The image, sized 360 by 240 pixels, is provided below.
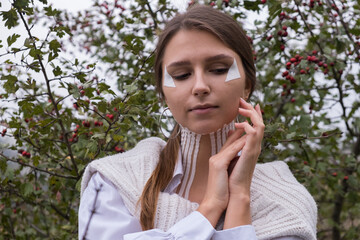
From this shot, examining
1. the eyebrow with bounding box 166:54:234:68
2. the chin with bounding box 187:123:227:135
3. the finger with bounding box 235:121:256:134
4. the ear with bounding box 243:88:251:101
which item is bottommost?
the finger with bounding box 235:121:256:134

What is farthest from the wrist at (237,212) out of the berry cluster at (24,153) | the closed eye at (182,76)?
the berry cluster at (24,153)

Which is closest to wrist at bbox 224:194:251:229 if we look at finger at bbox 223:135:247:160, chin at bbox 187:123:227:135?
finger at bbox 223:135:247:160

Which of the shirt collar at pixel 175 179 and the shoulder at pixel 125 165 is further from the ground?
the shoulder at pixel 125 165

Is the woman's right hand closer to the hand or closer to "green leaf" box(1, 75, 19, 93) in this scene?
the hand

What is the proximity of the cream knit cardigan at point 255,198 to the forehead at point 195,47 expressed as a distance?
0.44 metres

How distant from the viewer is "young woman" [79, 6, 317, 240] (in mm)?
1438

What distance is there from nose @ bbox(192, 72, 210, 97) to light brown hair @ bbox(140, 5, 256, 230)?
0.18 m

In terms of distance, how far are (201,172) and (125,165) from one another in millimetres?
314

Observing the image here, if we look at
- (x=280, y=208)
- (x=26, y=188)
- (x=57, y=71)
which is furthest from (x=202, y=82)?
(x=26, y=188)

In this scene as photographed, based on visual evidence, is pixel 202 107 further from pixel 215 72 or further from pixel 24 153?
pixel 24 153

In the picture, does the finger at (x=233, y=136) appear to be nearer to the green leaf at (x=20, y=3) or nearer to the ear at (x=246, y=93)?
the ear at (x=246, y=93)

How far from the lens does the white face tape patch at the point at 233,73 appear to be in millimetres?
1528

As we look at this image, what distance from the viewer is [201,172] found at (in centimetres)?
166

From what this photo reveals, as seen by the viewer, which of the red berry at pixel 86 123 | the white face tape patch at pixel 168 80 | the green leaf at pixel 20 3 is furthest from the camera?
the red berry at pixel 86 123
